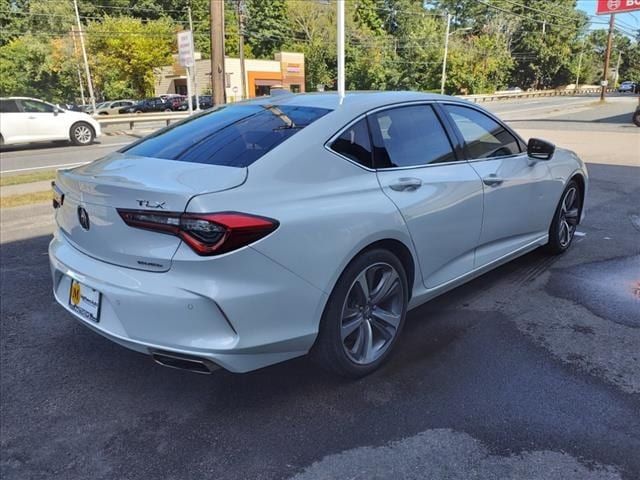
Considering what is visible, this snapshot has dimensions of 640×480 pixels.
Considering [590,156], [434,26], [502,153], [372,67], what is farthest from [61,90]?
[502,153]

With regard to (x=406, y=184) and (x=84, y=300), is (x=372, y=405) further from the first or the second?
(x=84, y=300)

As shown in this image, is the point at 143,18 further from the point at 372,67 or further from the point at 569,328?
the point at 569,328

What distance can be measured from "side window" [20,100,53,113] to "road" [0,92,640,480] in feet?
45.8

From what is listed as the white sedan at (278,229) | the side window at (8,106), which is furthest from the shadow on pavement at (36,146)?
the white sedan at (278,229)

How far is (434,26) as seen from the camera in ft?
219

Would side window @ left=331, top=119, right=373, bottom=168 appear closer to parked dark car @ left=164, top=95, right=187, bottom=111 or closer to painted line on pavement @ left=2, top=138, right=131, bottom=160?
painted line on pavement @ left=2, top=138, right=131, bottom=160

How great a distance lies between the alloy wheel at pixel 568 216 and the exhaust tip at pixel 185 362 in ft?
12.4

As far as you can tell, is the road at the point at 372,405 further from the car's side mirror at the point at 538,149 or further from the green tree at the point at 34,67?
the green tree at the point at 34,67

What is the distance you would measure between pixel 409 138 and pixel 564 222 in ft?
8.30

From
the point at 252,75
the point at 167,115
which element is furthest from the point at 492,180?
the point at 252,75

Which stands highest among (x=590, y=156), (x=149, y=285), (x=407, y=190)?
(x=407, y=190)

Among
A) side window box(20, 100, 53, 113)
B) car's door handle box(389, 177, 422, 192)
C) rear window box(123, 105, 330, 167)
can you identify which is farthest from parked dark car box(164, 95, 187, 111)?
car's door handle box(389, 177, 422, 192)

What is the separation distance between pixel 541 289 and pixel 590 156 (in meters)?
9.44

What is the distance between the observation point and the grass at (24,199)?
776 centimetres
